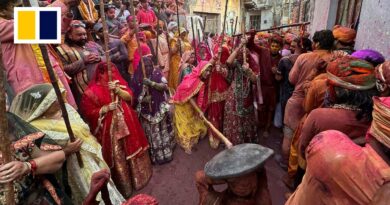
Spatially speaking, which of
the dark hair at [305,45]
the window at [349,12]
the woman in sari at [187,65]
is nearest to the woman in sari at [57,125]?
the woman in sari at [187,65]

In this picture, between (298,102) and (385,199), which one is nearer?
(385,199)

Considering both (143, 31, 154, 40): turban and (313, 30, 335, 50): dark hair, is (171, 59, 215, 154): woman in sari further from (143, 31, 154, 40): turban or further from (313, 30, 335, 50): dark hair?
(143, 31, 154, 40): turban

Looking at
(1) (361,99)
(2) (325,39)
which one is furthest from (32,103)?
(2) (325,39)

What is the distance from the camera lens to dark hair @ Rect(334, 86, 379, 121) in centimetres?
220

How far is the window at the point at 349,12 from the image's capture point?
189 inches

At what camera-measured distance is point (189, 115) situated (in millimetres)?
4684

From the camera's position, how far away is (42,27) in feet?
5.14

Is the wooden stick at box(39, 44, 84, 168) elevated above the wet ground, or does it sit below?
above

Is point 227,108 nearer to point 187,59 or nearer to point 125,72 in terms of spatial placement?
point 187,59

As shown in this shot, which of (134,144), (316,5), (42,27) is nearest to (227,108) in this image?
(134,144)

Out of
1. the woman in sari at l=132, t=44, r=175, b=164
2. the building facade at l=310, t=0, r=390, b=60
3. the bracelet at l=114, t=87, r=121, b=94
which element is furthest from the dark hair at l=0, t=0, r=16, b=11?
the building facade at l=310, t=0, r=390, b=60

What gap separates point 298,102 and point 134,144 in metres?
2.33

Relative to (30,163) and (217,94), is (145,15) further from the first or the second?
(30,163)

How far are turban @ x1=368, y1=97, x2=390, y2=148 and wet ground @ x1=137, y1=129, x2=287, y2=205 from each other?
8.50 ft
